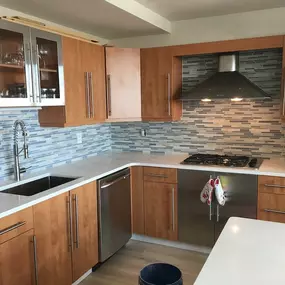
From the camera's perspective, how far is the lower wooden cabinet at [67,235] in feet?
7.54

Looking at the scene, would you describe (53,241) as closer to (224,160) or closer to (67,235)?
(67,235)

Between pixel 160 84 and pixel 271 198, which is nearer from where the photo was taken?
pixel 271 198

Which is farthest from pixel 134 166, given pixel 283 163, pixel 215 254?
pixel 215 254

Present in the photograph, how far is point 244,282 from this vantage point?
1.12 m

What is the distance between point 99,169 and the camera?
310 centimetres

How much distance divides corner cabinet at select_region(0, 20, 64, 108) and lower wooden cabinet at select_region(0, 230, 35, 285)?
2.99 feet

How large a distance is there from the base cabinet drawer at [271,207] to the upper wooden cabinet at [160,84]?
124 centimetres

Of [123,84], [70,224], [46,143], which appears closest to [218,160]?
[123,84]

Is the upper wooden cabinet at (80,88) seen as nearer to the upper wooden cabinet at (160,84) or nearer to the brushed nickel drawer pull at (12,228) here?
the upper wooden cabinet at (160,84)

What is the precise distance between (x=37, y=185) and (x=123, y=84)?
1384 mm

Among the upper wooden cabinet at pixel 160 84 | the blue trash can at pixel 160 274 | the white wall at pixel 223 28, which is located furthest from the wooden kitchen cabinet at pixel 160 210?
the white wall at pixel 223 28

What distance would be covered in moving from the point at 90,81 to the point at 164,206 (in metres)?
1.46

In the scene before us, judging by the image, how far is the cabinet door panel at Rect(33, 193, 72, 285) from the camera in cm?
227

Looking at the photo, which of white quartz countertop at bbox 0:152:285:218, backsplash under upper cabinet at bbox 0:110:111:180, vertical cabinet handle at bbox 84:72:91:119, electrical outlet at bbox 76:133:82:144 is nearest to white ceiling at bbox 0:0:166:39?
vertical cabinet handle at bbox 84:72:91:119
